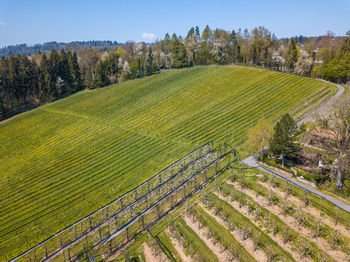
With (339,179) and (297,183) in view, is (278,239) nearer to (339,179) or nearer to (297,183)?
(297,183)

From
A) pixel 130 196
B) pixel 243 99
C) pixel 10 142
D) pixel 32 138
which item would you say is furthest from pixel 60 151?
pixel 243 99

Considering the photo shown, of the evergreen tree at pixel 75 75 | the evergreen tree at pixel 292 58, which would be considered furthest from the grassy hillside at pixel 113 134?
the evergreen tree at pixel 75 75

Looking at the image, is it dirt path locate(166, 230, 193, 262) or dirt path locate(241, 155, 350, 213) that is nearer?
dirt path locate(166, 230, 193, 262)

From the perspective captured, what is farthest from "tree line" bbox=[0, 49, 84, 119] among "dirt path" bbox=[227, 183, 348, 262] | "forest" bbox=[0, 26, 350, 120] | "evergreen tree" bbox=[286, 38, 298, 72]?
"dirt path" bbox=[227, 183, 348, 262]

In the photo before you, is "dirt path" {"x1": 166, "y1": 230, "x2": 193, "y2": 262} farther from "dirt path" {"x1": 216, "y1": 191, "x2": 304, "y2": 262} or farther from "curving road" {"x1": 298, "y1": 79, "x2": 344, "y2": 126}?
"curving road" {"x1": 298, "y1": 79, "x2": 344, "y2": 126}

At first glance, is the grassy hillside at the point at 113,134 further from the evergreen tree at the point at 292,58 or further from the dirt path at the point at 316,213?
the dirt path at the point at 316,213

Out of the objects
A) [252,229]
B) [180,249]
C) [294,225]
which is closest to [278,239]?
[252,229]

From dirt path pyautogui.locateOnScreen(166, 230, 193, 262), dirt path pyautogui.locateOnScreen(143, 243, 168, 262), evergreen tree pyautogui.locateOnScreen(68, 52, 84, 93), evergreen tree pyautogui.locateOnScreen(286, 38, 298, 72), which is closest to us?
dirt path pyautogui.locateOnScreen(166, 230, 193, 262)
